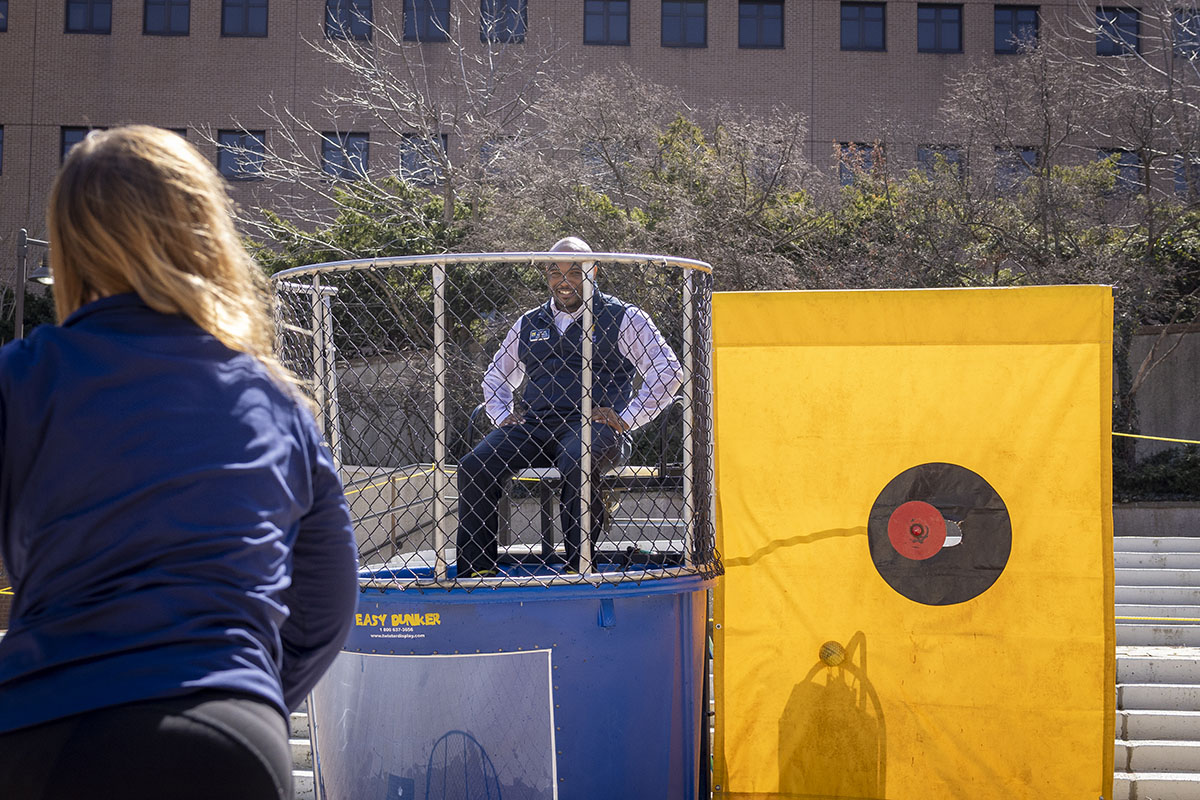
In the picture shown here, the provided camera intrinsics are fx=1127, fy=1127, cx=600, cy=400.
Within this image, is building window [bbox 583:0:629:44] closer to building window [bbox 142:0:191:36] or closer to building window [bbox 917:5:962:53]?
building window [bbox 917:5:962:53]

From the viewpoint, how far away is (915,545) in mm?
4301

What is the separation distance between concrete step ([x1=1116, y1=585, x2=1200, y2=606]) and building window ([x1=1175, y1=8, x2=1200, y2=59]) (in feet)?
44.0

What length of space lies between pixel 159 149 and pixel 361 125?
24.9m

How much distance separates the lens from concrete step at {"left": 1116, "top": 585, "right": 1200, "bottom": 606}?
7.74 meters

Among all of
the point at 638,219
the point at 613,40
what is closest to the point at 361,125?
the point at 613,40

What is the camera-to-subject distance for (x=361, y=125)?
996 inches

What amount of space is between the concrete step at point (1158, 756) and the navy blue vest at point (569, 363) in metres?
2.94

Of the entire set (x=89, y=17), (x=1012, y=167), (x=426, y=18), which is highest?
(x=89, y=17)

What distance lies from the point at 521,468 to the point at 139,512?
10.8 ft

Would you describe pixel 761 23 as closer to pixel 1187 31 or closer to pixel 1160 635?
pixel 1187 31

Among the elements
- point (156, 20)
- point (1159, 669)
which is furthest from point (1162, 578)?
point (156, 20)

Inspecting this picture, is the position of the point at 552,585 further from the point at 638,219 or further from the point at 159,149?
the point at 638,219

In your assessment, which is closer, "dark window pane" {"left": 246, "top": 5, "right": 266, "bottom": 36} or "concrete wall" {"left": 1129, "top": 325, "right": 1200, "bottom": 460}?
"concrete wall" {"left": 1129, "top": 325, "right": 1200, "bottom": 460}

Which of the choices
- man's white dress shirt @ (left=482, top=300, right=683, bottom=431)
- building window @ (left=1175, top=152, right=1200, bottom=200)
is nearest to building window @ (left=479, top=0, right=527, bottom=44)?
building window @ (left=1175, top=152, right=1200, bottom=200)
